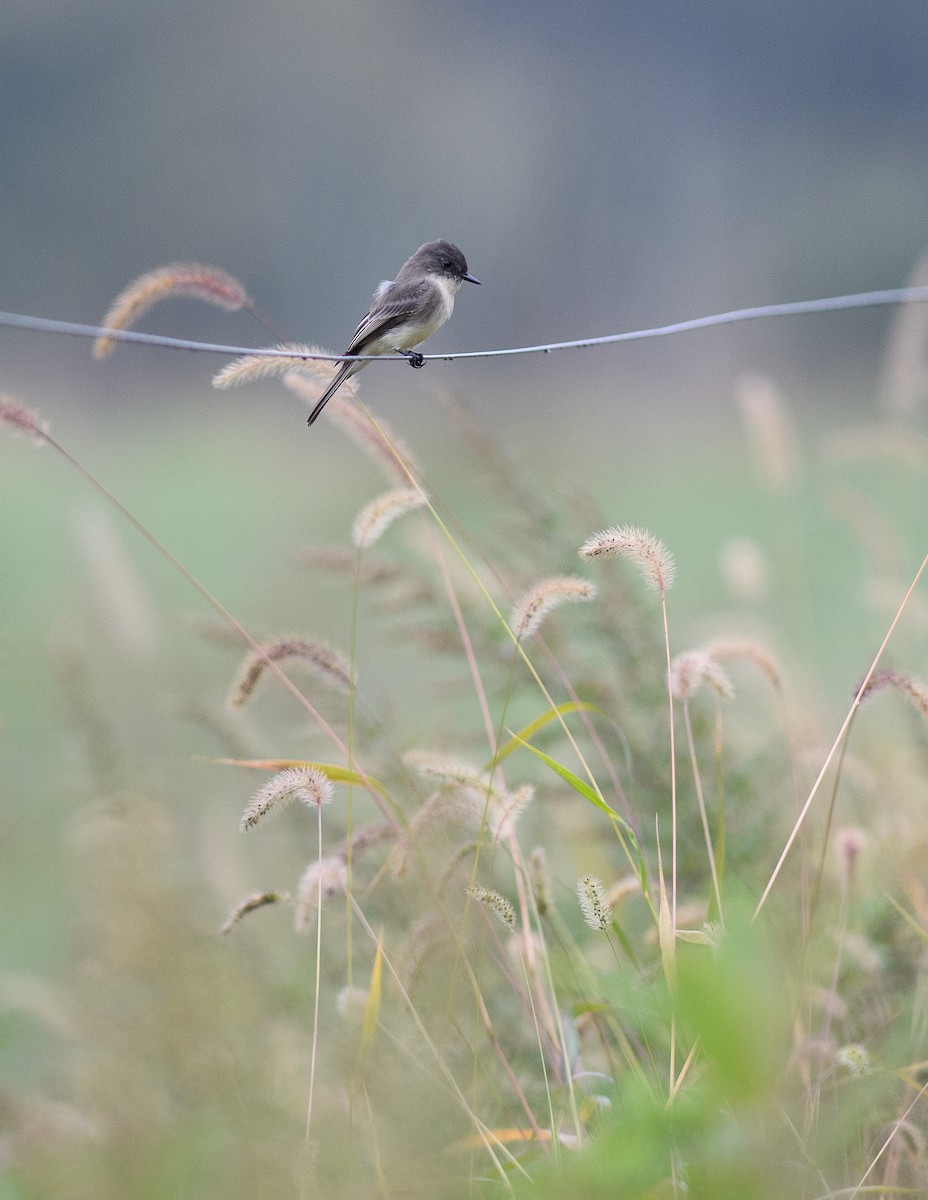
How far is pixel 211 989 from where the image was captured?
1671mm

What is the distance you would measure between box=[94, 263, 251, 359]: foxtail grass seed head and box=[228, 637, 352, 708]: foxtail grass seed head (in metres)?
0.41

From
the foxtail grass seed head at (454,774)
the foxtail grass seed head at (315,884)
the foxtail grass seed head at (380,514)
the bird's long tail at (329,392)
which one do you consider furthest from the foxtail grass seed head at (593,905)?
the bird's long tail at (329,392)

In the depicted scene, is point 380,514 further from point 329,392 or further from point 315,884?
point 315,884

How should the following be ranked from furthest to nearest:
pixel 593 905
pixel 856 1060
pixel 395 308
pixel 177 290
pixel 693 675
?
pixel 395 308 → pixel 177 290 → pixel 693 675 → pixel 856 1060 → pixel 593 905

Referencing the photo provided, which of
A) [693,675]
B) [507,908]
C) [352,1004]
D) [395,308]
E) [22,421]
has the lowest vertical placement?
[352,1004]

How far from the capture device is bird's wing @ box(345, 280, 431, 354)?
1.90 m

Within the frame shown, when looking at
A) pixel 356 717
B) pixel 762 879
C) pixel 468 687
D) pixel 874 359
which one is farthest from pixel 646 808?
pixel 874 359

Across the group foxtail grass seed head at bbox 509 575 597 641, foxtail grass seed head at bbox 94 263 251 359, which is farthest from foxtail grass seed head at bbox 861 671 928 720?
foxtail grass seed head at bbox 94 263 251 359

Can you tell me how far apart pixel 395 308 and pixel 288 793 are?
1036mm

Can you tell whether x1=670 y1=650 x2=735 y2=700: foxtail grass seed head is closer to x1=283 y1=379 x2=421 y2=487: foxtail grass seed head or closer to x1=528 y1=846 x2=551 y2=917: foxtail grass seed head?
x1=528 y1=846 x2=551 y2=917: foxtail grass seed head

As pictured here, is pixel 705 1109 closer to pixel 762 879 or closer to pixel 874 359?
pixel 762 879

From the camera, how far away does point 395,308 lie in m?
1.92

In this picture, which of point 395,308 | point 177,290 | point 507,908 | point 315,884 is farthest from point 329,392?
point 507,908

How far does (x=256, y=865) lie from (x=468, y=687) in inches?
55.7
